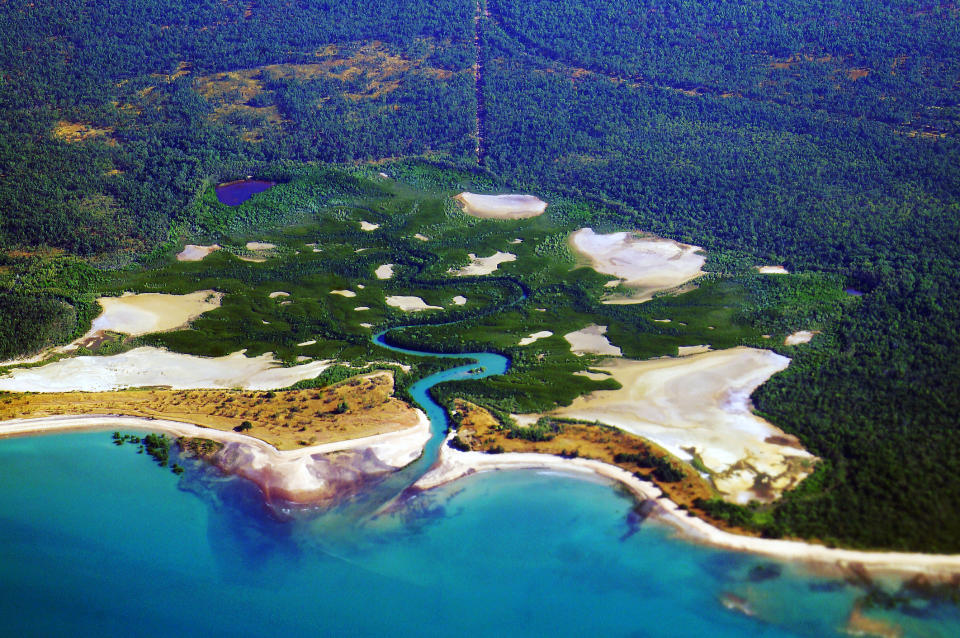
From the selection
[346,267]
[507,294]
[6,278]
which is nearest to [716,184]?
[507,294]

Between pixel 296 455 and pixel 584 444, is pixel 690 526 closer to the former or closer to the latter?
pixel 584 444

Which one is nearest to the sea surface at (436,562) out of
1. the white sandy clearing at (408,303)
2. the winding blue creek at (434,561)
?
the winding blue creek at (434,561)

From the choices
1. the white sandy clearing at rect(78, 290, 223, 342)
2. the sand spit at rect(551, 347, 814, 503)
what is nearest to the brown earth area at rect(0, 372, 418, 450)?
the white sandy clearing at rect(78, 290, 223, 342)

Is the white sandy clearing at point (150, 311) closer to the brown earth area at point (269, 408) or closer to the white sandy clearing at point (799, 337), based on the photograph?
the brown earth area at point (269, 408)

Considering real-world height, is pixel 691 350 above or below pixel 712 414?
above

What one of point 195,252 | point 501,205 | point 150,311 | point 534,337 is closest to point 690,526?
point 534,337

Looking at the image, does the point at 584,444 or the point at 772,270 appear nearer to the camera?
the point at 584,444
